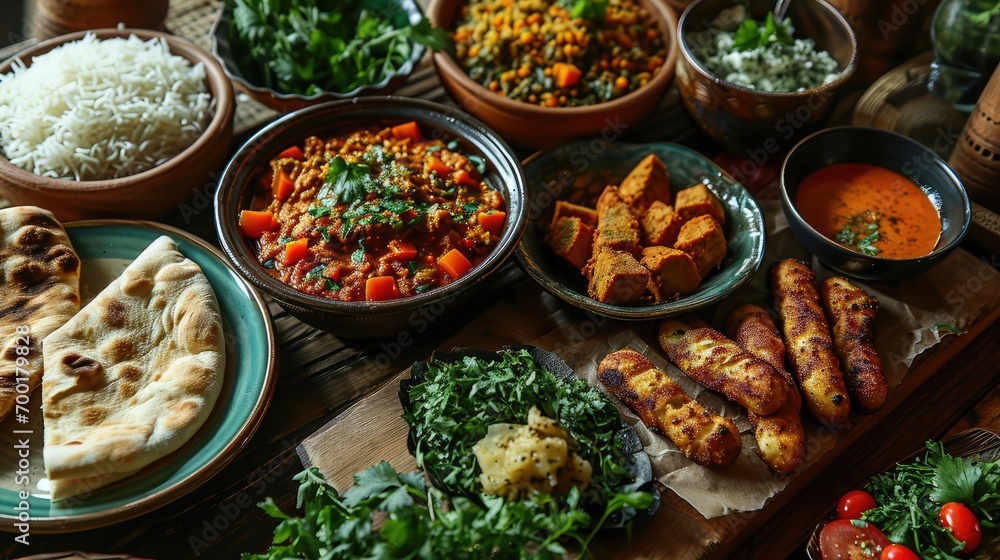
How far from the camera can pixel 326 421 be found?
9.93ft

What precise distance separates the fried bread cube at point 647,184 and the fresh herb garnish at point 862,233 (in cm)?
79

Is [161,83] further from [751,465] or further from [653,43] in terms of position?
[751,465]

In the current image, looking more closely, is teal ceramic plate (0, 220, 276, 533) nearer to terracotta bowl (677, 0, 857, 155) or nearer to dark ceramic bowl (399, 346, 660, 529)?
dark ceramic bowl (399, 346, 660, 529)

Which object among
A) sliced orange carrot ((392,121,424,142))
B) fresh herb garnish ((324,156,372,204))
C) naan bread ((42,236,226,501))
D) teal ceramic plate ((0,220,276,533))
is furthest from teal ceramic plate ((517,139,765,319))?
naan bread ((42,236,226,501))

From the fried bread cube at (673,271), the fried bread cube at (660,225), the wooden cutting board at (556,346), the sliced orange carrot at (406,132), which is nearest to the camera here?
the wooden cutting board at (556,346)

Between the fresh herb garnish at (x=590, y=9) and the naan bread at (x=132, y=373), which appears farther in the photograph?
the fresh herb garnish at (x=590, y=9)

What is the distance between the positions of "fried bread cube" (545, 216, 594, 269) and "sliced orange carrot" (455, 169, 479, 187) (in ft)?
1.33

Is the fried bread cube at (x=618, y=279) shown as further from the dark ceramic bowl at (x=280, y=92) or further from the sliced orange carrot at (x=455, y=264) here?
the dark ceramic bowl at (x=280, y=92)

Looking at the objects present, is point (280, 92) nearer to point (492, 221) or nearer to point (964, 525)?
point (492, 221)

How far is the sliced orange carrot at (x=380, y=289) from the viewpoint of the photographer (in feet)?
9.29

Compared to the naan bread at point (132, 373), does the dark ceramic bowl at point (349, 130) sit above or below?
above

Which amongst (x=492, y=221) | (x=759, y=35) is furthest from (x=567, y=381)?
(x=759, y=35)

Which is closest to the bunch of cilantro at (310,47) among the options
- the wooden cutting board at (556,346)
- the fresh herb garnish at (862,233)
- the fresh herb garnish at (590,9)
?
the fresh herb garnish at (590,9)

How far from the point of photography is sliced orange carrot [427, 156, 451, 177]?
10.6ft
